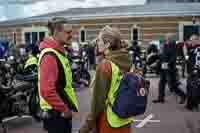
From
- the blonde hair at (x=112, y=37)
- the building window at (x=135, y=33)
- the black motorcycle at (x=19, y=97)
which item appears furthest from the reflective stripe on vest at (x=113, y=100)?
the building window at (x=135, y=33)

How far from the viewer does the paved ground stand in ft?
29.0

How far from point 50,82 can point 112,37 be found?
0.69 m

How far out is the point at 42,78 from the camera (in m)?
4.25

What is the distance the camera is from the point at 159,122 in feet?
31.5

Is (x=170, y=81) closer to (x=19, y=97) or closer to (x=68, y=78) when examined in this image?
(x=19, y=97)

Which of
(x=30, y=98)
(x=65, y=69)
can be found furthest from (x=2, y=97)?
(x=65, y=69)

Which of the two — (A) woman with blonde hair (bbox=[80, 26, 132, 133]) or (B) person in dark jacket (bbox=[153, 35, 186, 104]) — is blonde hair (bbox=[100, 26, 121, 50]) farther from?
(B) person in dark jacket (bbox=[153, 35, 186, 104])

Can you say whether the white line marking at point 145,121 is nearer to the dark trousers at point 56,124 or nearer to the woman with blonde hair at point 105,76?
the dark trousers at point 56,124

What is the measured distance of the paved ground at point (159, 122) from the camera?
883 cm

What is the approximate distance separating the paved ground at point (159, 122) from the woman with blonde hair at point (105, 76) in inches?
188

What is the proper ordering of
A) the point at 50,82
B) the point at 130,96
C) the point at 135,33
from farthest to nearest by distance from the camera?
the point at 135,33
the point at 50,82
the point at 130,96

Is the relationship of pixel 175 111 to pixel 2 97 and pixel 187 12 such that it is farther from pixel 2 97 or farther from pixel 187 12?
pixel 187 12

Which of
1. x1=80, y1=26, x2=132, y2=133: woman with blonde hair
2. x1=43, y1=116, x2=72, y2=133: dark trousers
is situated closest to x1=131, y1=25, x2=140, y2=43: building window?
x1=43, y1=116, x2=72, y2=133: dark trousers

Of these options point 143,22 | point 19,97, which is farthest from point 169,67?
point 143,22
